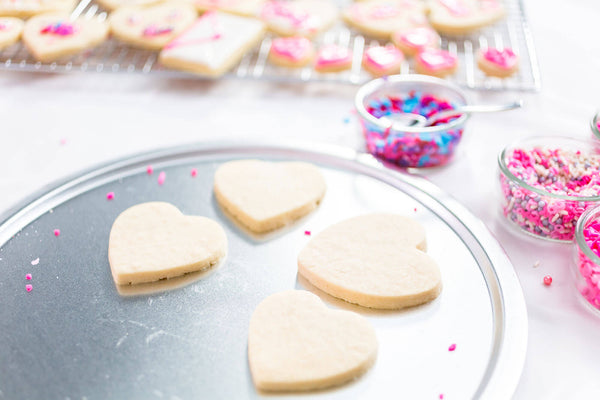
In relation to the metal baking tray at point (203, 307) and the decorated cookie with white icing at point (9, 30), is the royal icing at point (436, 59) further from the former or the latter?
the decorated cookie with white icing at point (9, 30)

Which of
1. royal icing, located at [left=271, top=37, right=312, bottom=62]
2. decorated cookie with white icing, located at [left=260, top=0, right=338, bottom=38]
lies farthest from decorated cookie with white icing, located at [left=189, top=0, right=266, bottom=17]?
royal icing, located at [left=271, top=37, right=312, bottom=62]

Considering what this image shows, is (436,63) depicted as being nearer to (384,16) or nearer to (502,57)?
(502,57)

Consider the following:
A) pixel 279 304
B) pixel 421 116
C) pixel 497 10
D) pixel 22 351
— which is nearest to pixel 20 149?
pixel 22 351

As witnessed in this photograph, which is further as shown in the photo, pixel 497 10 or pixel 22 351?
pixel 497 10

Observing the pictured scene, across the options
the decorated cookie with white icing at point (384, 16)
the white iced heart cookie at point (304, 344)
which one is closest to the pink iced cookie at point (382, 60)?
the decorated cookie with white icing at point (384, 16)

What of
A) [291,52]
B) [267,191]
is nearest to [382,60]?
[291,52]

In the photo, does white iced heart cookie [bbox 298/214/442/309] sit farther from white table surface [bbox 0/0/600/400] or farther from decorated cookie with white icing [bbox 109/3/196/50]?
decorated cookie with white icing [bbox 109/3/196/50]

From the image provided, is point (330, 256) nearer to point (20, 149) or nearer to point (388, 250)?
point (388, 250)
